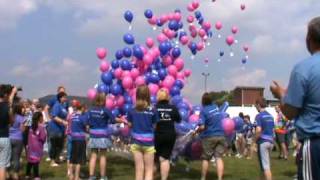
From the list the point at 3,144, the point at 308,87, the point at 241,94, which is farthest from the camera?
the point at 241,94

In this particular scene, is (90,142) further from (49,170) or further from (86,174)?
(49,170)

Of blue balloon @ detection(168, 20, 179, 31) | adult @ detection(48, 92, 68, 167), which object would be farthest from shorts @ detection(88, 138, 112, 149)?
blue balloon @ detection(168, 20, 179, 31)

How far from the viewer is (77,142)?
402 inches

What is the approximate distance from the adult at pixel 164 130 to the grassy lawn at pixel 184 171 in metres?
1.33

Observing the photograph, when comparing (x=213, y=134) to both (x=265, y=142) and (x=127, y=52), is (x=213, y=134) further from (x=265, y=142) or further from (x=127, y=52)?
(x=127, y=52)

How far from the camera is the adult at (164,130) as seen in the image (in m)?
9.18

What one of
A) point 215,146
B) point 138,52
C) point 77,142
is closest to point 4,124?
point 77,142

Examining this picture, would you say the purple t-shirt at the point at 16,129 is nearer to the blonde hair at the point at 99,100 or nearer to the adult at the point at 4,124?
the blonde hair at the point at 99,100

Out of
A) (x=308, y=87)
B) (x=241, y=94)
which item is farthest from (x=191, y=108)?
(x=241, y=94)

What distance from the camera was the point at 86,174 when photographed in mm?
11500

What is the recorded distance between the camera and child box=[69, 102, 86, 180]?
32.8ft

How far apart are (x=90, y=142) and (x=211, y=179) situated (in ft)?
8.49

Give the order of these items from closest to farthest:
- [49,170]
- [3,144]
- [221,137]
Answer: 1. [3,144]
2. [221,137]
3. [49,170]

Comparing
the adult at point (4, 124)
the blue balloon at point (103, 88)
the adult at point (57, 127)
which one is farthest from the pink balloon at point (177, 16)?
the adult at point (4, 124)
